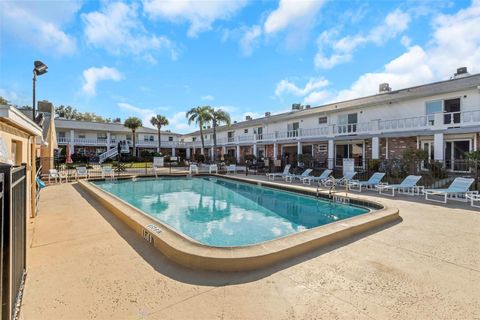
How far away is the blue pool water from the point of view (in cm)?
822

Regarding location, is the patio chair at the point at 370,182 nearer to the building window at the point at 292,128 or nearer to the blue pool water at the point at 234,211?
the blue pool water at the point at 234,211

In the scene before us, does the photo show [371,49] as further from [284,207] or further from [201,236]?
[201,236]

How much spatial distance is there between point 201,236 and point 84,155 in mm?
38184

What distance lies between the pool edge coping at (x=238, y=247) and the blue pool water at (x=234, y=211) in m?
1.98

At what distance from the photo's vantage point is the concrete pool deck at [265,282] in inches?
125

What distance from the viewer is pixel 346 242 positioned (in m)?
5.70

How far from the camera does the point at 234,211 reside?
11.2 m

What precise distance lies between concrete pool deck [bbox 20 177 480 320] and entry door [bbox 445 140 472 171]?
13383mm

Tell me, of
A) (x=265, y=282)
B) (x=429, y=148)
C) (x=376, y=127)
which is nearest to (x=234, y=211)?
(x=265, y=282)

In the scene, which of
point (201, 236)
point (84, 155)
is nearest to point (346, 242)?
point (201, 236)

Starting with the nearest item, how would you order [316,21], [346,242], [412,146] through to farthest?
[346,242]
[316,21]
[412,146]

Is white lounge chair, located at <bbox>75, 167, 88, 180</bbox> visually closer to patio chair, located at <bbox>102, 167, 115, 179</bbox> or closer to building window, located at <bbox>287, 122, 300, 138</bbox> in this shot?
patio chair, located at <bbox>102, 167, 115, 179</bbox>

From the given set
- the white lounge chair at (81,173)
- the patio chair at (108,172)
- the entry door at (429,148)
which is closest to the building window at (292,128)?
the entry door at (429,148)

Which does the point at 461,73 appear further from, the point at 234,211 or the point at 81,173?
the point at 81,173
